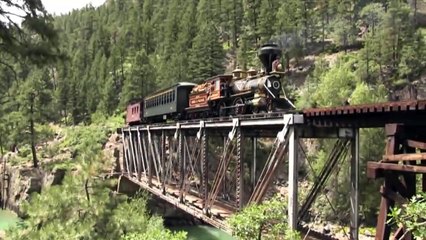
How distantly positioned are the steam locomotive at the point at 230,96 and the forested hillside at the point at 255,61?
7.19m

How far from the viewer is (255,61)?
59.5 meters

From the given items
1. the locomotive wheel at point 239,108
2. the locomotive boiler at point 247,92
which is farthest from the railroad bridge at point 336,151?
the locomotive boiler at point 247,92

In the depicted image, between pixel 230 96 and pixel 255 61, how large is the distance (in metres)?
37.8

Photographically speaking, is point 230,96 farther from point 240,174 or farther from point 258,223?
point 258,223

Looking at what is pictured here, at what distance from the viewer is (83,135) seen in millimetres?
52656

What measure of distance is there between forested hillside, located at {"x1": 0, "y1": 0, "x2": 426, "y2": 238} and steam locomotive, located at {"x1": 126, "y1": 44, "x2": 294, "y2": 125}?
7189mm

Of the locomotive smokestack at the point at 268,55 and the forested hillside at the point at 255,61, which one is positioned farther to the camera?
the forested hillside at the point at 255,61

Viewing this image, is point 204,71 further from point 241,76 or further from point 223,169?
point 223,169

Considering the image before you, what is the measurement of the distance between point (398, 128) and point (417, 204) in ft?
12.5

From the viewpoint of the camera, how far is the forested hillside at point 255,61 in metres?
40.8

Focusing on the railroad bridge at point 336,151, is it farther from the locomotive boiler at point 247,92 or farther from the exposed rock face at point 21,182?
the exposed rock face at point 21,182

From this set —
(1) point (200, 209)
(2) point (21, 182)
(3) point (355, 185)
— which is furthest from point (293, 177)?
(2) point (21, 182)

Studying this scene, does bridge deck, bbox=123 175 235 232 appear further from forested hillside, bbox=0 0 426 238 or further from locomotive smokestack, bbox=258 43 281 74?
forested hillside, bbox=0 0 426 238

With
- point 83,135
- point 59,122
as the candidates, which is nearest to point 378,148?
point 83,135
